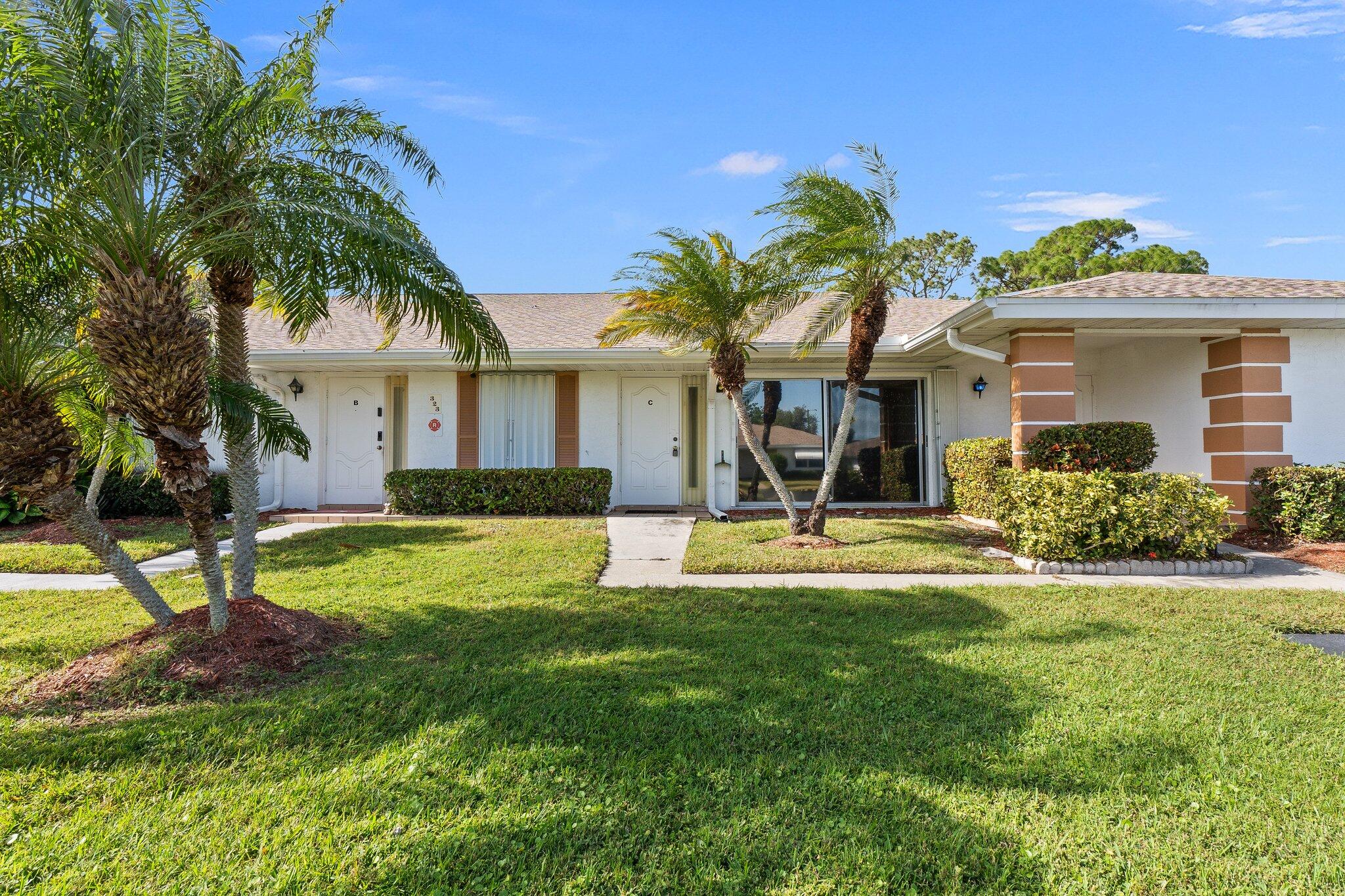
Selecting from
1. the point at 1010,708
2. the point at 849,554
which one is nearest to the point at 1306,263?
the point at 849,554

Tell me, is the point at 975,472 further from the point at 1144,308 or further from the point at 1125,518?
the point at 1125,518

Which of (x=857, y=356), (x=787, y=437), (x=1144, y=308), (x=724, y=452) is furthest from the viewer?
(x=787, y=437)

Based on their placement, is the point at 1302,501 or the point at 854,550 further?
the point at 1302,501

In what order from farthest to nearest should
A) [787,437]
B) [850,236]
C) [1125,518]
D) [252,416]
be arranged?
1. [787,437]
2. [850,236]
3. [1125,518]
4. [252,416]

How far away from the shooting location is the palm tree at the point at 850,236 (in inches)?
309

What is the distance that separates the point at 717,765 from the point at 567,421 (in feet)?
32.9

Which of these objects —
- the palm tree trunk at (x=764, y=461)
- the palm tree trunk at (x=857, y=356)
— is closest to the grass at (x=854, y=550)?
the palm tree trunk at (x=764, y=461)

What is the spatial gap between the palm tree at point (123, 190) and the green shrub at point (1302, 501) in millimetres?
11459

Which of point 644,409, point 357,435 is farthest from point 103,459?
point 644,409

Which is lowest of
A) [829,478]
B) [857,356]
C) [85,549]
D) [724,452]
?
[85,549]

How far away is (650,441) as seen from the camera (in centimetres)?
1290

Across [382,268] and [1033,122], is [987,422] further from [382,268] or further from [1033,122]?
[382,268]

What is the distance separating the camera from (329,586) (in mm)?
6559

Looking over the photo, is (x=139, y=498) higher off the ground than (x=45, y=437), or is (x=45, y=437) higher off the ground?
(x=45, y=437)
